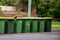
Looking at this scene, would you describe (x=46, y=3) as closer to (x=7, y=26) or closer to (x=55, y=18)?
(x=55, y=18)

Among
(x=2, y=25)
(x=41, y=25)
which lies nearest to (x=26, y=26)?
(x=41, y=25)

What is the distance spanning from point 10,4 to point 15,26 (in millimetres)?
18395

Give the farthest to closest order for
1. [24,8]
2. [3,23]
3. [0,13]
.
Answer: [24,8]
[0,13]
[3,23]

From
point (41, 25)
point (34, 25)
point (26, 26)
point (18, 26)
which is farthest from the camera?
point (41, 25)

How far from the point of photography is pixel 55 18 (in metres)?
31.4

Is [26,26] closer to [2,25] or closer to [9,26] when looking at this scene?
[9,26]

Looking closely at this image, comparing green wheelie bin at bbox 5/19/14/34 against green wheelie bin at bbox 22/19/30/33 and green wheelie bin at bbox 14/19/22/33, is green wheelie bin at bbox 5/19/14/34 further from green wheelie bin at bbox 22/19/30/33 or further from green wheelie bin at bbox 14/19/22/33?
green wheelie bin at bbox 22/19/30/33

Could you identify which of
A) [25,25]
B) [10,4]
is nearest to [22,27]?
[25,25]

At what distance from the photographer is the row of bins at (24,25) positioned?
633 inches

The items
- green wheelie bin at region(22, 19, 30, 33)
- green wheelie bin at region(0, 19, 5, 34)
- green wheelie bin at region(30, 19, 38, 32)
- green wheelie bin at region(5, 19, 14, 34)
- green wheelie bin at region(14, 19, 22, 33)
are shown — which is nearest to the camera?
green wheelie bin at region(0, 19, 5, 34)

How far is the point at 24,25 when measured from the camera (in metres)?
16.8

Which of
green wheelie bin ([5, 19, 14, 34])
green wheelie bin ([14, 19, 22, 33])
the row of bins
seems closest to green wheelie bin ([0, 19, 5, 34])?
the row of bins

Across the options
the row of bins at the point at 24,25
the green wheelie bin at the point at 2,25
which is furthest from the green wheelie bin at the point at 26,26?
the green wheelie bin at the point at 2,25

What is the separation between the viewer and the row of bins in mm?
16078
